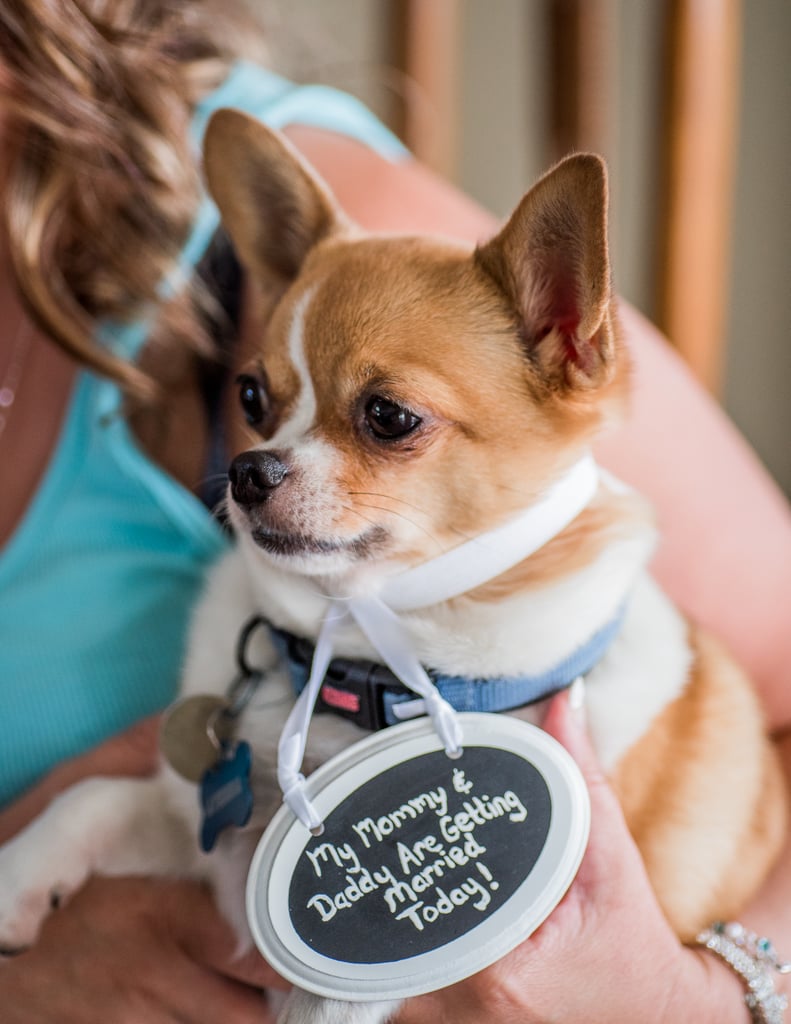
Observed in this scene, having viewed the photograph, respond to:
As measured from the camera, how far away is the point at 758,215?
206 centimetres

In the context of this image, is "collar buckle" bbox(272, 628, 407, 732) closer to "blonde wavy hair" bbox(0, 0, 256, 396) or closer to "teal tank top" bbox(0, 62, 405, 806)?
"teal tank top" bbox(0, 62, 405, 806)

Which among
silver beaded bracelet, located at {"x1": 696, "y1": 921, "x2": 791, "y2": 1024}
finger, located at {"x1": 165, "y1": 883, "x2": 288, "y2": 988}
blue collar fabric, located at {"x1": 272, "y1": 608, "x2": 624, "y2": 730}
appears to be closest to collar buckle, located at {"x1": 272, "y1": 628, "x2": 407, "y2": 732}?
blue collar fabric, located at {"x1": 272, "y1": 608, "x2": 624, "y2": 730}

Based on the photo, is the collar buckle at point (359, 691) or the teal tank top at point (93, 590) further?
the teal tank top at point (93, 590)

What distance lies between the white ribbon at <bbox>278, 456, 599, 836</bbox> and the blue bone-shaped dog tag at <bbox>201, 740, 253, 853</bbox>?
0.16ft

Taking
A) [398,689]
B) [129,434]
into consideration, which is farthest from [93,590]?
[398,689]

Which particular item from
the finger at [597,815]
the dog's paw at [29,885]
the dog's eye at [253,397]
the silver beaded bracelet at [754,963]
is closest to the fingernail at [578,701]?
the finger at [597,815]

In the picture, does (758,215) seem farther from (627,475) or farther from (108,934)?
(108,934)

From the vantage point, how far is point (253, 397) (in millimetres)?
794

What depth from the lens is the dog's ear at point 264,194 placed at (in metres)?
0.83

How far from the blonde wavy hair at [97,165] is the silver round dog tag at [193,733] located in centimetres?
35

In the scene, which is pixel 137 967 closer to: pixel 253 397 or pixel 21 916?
pixel 21 916

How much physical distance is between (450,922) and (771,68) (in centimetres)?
Result: 188

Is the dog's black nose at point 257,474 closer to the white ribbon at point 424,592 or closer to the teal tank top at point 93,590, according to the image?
the white ribbon at point 424,592

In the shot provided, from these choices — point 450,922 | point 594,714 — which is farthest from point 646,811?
point 450,922
